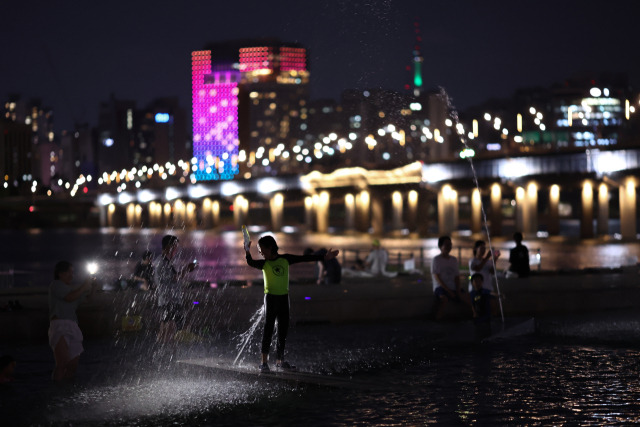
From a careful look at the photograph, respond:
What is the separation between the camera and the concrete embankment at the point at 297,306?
62.3ft

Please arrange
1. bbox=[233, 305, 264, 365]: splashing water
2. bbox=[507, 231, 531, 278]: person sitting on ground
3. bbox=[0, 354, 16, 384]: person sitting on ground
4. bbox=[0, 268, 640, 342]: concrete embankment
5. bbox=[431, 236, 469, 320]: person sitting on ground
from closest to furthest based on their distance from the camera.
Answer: bbox=[0, 354, 16, 384]: person sitting on ground, bbox=[233, 305, 264, 365]: splashing water, bbox=[0, 268, 640, 342]: concrete embankment, bbox=[431, 236, 469, 320]: person sitting on ground, bbox=[507, 231, 531, 278]: person sitting on ground

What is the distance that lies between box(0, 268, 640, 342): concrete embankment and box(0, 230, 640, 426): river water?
518 mm

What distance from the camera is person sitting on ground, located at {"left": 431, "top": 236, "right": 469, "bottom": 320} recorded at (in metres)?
20.0

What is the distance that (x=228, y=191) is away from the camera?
506ft

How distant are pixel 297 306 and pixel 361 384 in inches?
266

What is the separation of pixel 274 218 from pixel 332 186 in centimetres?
2929

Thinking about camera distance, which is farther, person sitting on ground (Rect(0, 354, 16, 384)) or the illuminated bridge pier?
the illuminated bridge pier

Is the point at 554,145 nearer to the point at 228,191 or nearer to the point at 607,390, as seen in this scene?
the point at 228,191

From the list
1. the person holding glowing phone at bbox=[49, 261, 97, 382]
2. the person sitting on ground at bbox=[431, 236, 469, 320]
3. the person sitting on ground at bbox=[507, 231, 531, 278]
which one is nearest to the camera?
the person holding glowing phone at bbox=[49, 261, 97, 382]

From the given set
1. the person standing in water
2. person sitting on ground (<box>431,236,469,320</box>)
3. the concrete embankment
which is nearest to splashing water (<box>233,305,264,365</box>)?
the concrete embankment

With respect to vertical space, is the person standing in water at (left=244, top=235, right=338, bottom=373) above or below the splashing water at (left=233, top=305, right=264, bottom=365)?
above

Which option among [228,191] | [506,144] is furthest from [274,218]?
[506,144]

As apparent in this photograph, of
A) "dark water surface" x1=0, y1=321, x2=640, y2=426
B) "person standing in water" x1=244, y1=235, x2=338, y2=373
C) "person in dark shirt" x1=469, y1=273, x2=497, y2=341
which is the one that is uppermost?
"person standing in water" x1=244, y1=235, x2=338, y2=373

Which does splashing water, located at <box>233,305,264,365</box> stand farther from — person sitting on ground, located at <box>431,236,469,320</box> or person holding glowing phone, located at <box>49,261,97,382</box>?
person holding glowing phone, located at <box>49,261,97,382</box>
